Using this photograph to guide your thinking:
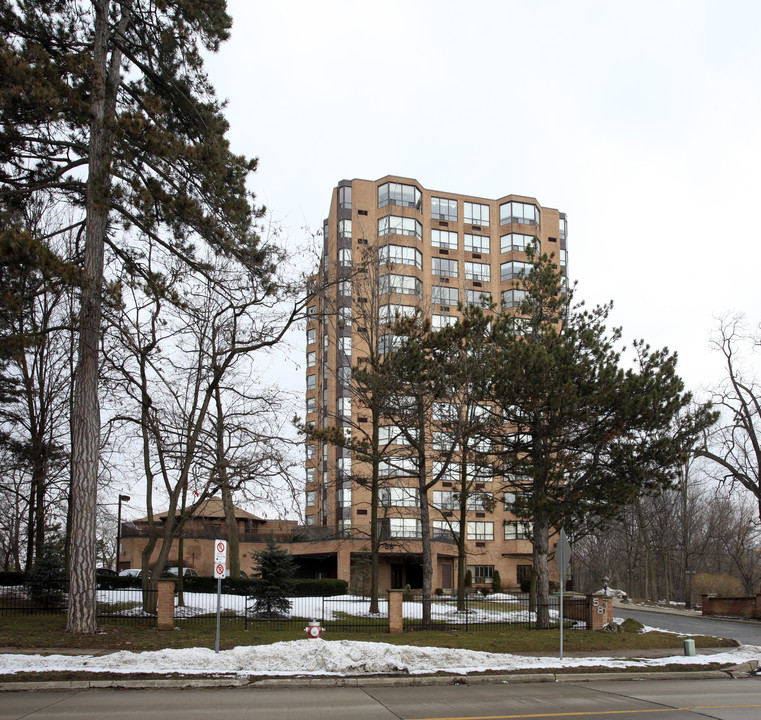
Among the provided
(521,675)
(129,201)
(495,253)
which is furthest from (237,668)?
(495,253)

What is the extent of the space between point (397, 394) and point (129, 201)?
1102cm

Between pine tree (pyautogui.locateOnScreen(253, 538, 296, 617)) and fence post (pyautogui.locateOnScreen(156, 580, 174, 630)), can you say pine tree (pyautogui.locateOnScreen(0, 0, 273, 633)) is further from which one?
pine tree (pyautogui.locateOnScreen(253, 538, 296, 617))

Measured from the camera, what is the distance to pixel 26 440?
31078 millimetres

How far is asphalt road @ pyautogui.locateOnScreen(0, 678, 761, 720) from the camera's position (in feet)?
33.3

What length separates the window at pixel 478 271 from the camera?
6625cm

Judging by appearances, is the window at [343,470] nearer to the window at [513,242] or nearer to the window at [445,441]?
the window at [445,441]

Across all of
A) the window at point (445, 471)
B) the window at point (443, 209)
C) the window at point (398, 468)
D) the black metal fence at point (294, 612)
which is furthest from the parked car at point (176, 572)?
the window at point (443, 209)

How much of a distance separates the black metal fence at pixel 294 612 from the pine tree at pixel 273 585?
191 mm

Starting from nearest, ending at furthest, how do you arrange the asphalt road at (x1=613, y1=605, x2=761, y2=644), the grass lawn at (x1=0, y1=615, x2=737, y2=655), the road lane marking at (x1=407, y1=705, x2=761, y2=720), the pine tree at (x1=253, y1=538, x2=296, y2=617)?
the road lane marking at (x1=407, y1=705, x2=761, y2=720), the grass lawn at (x1=0, y1=615, x2=737, y2=655), the pine tree at (x1=253, y1=538, x2=296, y2=617), the asphalt road at (x1=613, y1=605, x2=761, y2=644)

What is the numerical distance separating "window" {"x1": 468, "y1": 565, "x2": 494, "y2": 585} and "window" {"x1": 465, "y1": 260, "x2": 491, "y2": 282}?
86.1 ft

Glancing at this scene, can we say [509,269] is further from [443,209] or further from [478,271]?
[443,209]

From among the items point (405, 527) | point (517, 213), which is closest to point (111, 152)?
point (405, 527)

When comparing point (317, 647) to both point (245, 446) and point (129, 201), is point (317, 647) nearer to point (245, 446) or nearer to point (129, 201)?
point (245, 446)

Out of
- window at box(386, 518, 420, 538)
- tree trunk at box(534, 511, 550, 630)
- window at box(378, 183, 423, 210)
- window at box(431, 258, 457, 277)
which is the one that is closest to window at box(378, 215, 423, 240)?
window at box(378, 183, 423, 210)
